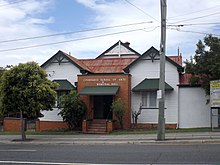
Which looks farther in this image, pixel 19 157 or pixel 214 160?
pixel 19 157

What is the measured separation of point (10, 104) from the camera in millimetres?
23016

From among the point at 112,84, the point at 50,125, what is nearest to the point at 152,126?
the point at 112,84

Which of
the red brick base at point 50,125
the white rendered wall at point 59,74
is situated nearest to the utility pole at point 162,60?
the red brick base at point 50,125

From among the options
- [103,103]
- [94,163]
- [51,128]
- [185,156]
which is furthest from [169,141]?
[51,128]

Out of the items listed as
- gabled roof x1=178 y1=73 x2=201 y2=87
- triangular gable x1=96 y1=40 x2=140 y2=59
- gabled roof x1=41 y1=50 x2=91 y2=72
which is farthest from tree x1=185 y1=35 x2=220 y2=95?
triangular gable x1=96 y1=40 x2=140 y2=59

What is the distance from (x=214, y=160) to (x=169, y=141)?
24.3 ft

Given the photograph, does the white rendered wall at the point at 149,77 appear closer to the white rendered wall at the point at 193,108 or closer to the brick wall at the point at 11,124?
the white rendered wall at the point at 193,108

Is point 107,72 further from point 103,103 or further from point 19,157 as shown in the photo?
point 19,157

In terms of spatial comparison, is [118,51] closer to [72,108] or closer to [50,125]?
[50,125]

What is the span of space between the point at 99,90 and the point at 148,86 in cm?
391

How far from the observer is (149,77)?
2962 cm

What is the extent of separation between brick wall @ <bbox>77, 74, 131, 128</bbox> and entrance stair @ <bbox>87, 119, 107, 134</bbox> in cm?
148

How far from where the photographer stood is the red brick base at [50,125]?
31234 millimetres

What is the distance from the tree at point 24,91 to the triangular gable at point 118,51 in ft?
77.6
